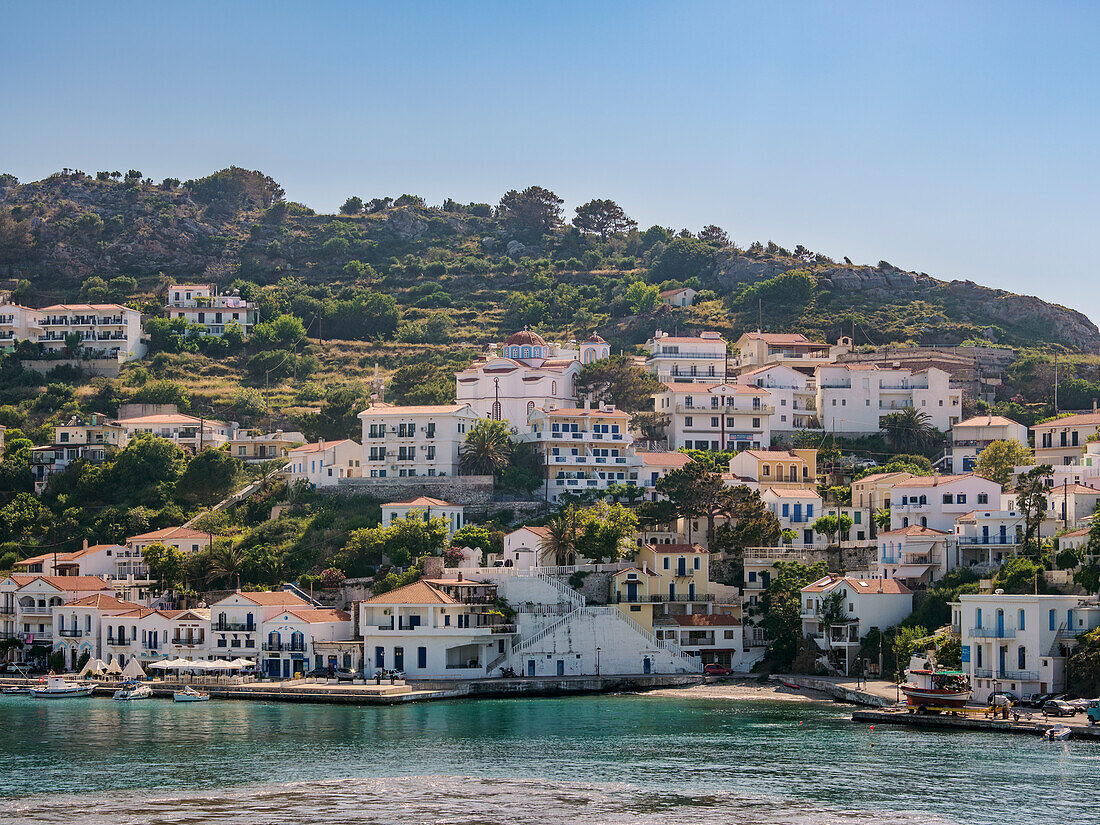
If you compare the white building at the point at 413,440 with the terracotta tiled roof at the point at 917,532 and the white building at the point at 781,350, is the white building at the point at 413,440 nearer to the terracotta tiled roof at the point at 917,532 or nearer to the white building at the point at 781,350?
the terracotta tiled roof at the point at 917,532

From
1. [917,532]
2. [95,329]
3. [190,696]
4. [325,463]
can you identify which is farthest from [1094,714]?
[95,329]

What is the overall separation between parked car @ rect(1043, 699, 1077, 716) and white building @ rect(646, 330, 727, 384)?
51.8 meters

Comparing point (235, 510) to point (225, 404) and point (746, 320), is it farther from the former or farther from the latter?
point (746, 320)

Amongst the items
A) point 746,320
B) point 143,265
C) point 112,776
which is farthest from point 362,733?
point 143,265

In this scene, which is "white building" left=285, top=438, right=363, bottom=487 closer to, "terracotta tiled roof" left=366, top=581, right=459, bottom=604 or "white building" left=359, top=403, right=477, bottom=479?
"white building" left=359, top=403, right=477, bottom=479

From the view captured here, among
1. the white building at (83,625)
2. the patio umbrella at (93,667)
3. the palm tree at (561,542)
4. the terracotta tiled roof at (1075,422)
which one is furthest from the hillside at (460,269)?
the patio umbrella at (93,667)

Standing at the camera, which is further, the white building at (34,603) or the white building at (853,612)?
the white building at (34,603)

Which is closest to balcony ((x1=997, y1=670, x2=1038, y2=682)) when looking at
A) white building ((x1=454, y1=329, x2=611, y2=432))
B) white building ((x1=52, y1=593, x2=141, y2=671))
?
white building ((x1=454, y1=329, x2=611, y2=432))

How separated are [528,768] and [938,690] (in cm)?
1789

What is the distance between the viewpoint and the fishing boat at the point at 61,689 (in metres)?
68.7

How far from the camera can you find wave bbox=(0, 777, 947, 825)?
39.4 metres

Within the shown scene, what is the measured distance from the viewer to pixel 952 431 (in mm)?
94875

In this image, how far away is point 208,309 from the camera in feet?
424

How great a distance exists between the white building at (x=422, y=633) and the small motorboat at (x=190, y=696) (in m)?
7.51
